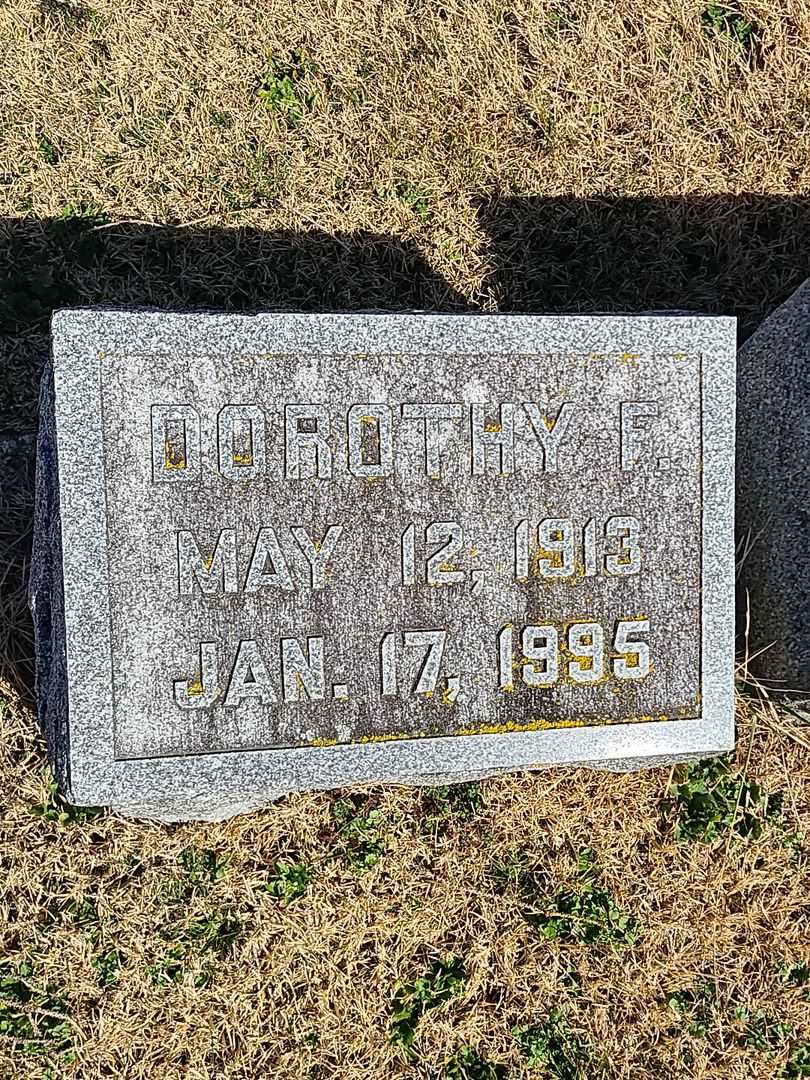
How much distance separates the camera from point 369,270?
10.9 feet

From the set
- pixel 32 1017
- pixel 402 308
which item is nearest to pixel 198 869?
pixel 32 1017

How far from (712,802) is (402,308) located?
6.93 ft

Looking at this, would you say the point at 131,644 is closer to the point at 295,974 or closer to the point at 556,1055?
the point at 295,974

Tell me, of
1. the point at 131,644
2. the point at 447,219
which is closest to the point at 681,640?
the point at 131,644

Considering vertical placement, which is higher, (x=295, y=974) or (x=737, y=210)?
(x=737, y=210)

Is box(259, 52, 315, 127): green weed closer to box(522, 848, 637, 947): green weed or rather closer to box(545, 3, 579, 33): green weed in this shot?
box(545, 3, 579, 33): green weed

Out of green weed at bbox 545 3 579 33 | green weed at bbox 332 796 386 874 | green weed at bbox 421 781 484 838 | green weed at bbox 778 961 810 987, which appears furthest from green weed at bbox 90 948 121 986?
green weed at bbox 545 3 579 33

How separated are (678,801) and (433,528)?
63.0 inches

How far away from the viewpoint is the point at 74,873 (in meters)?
3.15

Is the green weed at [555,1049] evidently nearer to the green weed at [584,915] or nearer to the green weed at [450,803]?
the green weed at [584,915]

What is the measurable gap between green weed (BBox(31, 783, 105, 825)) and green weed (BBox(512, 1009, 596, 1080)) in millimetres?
1674

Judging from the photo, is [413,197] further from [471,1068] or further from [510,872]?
[471,1068]

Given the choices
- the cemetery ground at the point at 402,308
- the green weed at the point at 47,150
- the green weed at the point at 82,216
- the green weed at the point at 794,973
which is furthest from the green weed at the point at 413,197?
the green weed at the point at 794,973

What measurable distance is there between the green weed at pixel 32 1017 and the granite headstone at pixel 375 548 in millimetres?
1029
